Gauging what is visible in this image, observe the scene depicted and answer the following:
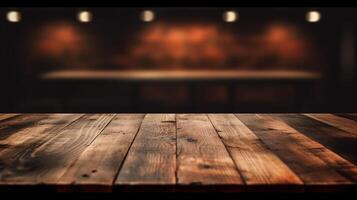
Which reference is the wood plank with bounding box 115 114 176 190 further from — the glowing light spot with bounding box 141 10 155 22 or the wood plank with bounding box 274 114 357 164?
the glowing light spot with bounding box 141 10 155 22

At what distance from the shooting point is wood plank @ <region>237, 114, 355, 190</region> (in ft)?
3.66

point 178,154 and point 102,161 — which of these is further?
point 178,154

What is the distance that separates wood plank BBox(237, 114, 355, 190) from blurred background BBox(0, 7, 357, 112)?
14.6 ft

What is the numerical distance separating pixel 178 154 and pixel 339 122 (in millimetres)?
1084

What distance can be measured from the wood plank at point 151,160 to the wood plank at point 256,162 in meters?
0.21

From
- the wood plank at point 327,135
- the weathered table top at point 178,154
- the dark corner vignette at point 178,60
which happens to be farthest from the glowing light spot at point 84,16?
the wood plank at point 327,135

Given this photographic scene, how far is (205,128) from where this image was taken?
1966 mm

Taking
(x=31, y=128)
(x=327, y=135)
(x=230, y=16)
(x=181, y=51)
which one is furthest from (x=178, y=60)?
(x=327, y=135)

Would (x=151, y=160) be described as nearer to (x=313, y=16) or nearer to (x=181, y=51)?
(x=313, y=16)

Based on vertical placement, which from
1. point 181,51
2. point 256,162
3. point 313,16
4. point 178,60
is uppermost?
point 313,16

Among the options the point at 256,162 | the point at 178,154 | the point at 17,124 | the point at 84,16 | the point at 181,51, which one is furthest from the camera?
the point at 181,51

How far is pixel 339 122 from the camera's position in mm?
2129
